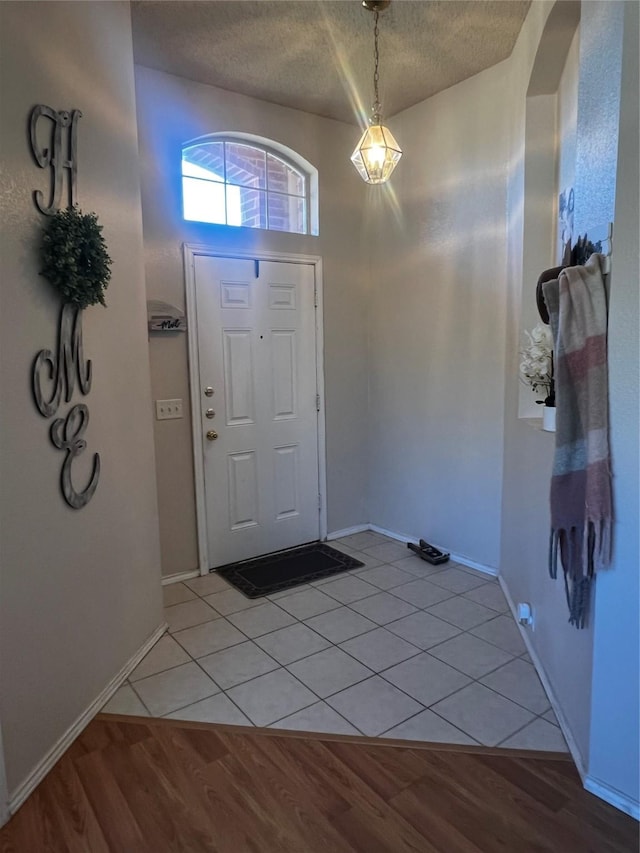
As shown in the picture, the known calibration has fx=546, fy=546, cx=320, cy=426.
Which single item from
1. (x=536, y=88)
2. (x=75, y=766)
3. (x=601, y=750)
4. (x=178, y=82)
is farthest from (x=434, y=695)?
(x=178, y=82)

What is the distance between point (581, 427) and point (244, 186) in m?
A: 2.69

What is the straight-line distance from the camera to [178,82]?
3.10m

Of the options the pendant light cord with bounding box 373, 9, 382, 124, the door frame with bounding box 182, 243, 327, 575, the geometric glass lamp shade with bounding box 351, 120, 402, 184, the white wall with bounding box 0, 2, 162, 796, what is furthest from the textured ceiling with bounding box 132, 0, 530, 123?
the door frame with bounding box 182, 243, 327, 575

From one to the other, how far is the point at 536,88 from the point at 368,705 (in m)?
2.91

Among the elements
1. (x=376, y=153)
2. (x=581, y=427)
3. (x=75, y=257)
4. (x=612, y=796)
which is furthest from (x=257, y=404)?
(x=612, y=796)

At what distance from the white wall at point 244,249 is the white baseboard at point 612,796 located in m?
2.41

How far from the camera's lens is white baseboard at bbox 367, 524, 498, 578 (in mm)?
3414

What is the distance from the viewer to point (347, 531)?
13.6 feet

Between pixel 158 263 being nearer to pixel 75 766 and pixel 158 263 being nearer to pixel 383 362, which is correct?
pixel 383 362

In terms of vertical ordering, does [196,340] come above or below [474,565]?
above

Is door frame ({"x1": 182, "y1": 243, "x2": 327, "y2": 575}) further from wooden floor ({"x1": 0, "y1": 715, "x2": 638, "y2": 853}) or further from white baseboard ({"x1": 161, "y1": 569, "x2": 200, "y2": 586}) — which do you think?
wooden floor ({"x1": 0, "y1": 715, "x2": 638, "y2": 853})

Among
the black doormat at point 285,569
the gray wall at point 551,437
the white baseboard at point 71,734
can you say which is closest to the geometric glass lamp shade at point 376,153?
the gray wall at point 551,437

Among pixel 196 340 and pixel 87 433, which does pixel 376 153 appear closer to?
pixel 196 340

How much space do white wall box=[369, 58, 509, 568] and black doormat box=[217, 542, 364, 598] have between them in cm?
61
